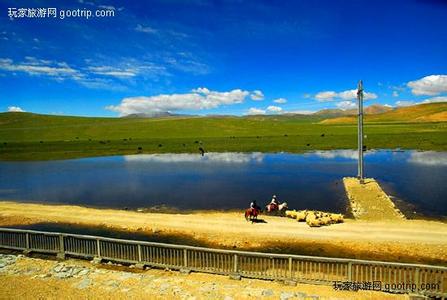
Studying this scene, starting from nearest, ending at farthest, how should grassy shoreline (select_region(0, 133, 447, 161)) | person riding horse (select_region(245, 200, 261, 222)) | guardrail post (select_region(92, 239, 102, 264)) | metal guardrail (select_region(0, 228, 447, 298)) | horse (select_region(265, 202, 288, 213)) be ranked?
metal guardrail (select_region(0, 228, 447, 298)) < guardrail post (select_region(92, 239, 102, 264)) < person riding horse (select_region(245, 200, 261, 222)) < horse (select_region(265, 202, 288, 213)) < grassy shoreline (select_region(0, 133, 447, 161))

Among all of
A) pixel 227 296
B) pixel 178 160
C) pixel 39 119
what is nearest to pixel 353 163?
pixel 178 160

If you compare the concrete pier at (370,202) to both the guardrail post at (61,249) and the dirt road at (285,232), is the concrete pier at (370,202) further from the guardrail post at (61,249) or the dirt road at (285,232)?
the guardrail post at (61,249)

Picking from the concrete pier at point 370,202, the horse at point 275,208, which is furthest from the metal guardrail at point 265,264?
the concrete pier at point 370,202

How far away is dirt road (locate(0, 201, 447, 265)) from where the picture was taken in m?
20.2

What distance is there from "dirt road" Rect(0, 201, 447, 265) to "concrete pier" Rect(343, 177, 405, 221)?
1.62m

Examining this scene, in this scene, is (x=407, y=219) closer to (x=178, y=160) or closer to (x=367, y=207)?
(x=367, y=207)

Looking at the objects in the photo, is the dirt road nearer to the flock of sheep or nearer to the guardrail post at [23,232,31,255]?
the flock of sheep

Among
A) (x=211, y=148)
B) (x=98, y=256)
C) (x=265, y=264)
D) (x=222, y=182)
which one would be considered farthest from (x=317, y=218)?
(x=211, y=148)

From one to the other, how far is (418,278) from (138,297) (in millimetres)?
11041

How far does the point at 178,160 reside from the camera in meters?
→ 67.6

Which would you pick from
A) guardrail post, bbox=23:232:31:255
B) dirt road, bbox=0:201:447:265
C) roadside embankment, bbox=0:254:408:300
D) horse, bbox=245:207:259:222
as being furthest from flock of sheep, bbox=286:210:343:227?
guardrail post, bbox=23:232:31:255

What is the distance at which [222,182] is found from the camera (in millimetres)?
43062

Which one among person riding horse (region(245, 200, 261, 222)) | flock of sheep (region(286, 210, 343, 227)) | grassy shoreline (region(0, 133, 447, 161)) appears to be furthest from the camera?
grassy shoreline (region(0, 133, 447, 161))

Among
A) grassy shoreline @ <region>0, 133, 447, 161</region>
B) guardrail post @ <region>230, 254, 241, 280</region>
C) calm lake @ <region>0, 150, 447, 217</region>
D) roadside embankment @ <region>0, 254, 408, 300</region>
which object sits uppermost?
grassy shoreline @ <region>0, 133, 447, 161</region>
